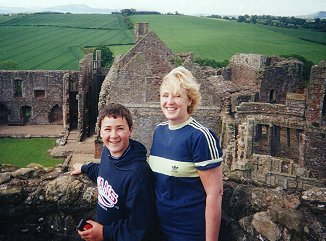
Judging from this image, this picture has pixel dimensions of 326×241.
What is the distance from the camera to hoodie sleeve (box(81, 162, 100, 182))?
4.73m

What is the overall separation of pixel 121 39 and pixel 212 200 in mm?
71122

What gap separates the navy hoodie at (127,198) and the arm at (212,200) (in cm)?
55

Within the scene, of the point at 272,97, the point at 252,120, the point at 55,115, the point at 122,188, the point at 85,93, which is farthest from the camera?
the point at 55,115

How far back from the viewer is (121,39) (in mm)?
72500

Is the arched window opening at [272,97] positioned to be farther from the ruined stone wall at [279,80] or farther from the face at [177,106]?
the face at [177,106]

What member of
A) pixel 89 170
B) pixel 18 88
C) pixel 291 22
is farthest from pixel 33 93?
pixel 291 22

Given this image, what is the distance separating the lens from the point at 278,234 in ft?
13.1

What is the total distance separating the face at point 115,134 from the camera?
4023mm

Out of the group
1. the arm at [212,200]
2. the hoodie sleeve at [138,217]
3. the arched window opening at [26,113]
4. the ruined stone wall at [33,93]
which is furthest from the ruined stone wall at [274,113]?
the arched window opening at [26,113]

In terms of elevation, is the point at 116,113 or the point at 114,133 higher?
the point at 116,113

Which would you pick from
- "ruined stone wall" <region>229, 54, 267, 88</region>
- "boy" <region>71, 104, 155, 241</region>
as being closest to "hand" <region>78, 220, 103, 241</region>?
"boy" <region>71, 104, 155, 241</region>

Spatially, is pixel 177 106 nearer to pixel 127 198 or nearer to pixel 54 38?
pixel 127 198

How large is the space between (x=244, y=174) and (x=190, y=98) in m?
12.5

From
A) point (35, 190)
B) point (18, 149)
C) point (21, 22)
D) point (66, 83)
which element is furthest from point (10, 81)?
point (21, 22)
